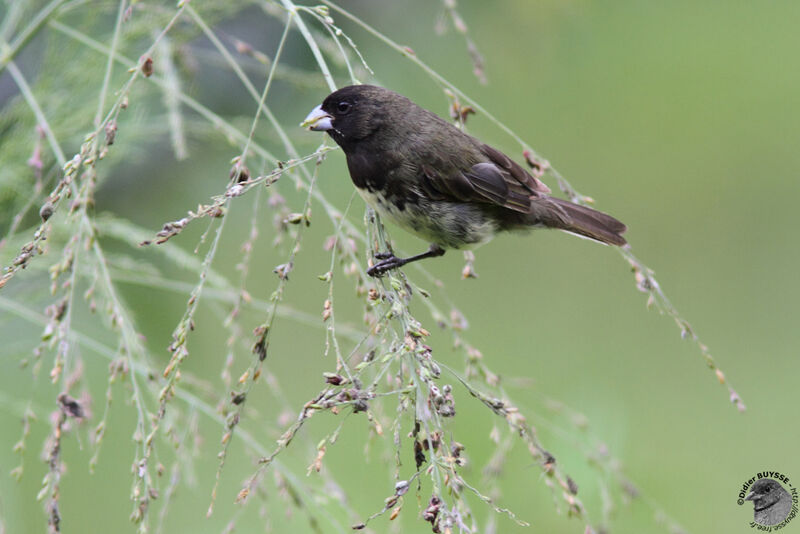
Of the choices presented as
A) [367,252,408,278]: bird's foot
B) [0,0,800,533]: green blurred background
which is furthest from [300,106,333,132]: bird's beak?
[0,0,800,533]: green blurred background

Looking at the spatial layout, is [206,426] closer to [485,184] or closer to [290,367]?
[290,367]

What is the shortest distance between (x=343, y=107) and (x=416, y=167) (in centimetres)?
28

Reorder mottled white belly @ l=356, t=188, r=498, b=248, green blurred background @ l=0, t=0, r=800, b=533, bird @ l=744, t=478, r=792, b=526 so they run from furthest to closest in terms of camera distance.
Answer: green blurred background @ l=0, t=0, r=800, b=533, bird @ l=744, t=478, r=792, b=526, mottled white belly @ l=356, t=188, r=498, b=248

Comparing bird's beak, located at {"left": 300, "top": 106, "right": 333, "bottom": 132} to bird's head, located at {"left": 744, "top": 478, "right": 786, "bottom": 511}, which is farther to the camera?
bird's head, located at {"left": 744, "top": 478, "right": 786, "bottom": 511}

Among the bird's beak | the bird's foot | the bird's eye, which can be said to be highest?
the bird's eye

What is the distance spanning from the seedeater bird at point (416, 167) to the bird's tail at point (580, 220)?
50 mm

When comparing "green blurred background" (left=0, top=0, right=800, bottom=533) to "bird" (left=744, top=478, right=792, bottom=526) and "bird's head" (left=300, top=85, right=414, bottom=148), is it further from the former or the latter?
"bird's head" (left=300, top=85, right=414, bottom=148)

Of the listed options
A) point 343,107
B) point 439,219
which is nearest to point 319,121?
point 343,107

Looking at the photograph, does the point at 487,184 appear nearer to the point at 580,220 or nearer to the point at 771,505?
the point at 580,220

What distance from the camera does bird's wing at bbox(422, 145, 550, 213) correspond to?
2756 millimetres

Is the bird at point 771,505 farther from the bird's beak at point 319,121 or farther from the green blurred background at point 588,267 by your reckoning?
the bird's beak at point 319,121

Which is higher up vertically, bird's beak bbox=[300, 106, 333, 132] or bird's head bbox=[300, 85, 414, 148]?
bird's head bbox=[300, 85, 414, 148]

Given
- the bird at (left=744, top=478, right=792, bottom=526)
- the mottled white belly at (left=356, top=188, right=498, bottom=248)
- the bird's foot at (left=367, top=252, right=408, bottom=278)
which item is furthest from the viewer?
the bird at (left=744, top=478, right=792, bottom=526)

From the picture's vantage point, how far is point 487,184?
2.81 metres
